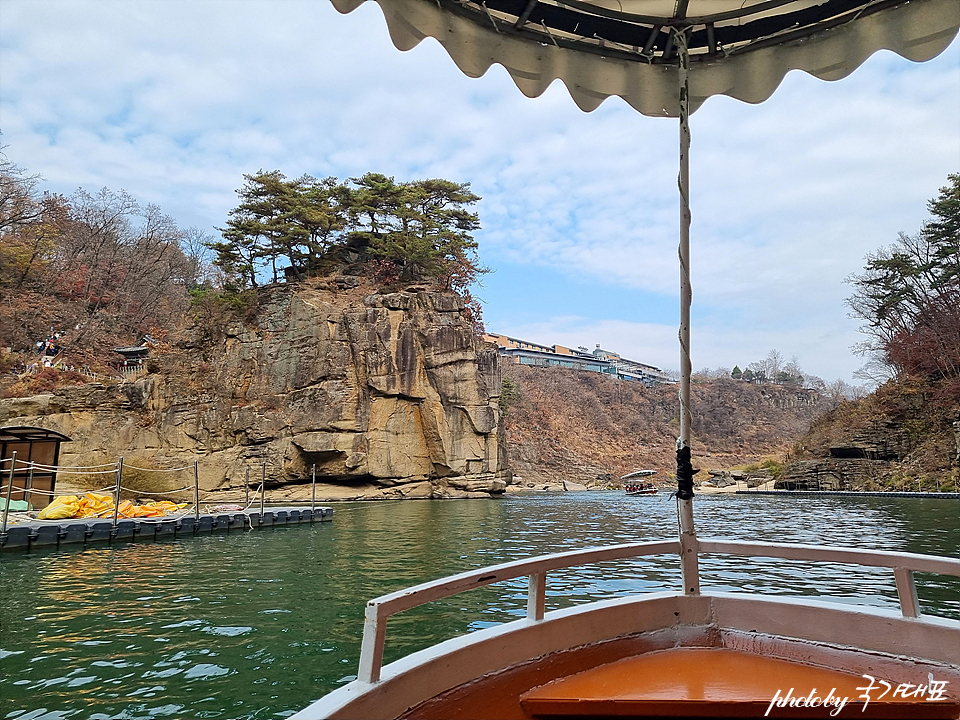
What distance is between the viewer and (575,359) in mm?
86250

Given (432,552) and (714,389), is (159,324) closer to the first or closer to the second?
(432,552)

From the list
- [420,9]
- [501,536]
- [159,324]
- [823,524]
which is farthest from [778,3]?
[159,324]

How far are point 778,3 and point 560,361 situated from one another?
81.9 m

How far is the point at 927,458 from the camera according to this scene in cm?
2802

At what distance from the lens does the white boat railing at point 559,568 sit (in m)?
1.72

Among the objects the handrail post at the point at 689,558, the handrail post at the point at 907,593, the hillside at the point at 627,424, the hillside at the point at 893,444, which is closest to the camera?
the handrail post at the point at 907,593

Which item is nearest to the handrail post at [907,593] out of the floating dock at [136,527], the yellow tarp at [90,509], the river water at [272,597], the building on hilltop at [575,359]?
the river water at [272,597]

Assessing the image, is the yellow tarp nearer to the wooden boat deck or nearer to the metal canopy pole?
the metal canopy pole

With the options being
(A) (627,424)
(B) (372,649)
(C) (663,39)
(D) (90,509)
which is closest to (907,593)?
(B) (372,649)

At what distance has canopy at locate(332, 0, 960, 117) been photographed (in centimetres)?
314

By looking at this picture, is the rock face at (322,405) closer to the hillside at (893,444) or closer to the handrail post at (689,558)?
the hillside at (893,444)

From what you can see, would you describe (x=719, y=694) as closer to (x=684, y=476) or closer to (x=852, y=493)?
(x=684, y=476)

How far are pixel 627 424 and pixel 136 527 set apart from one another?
5913 cm

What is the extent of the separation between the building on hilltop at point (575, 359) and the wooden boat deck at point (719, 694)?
236ft
